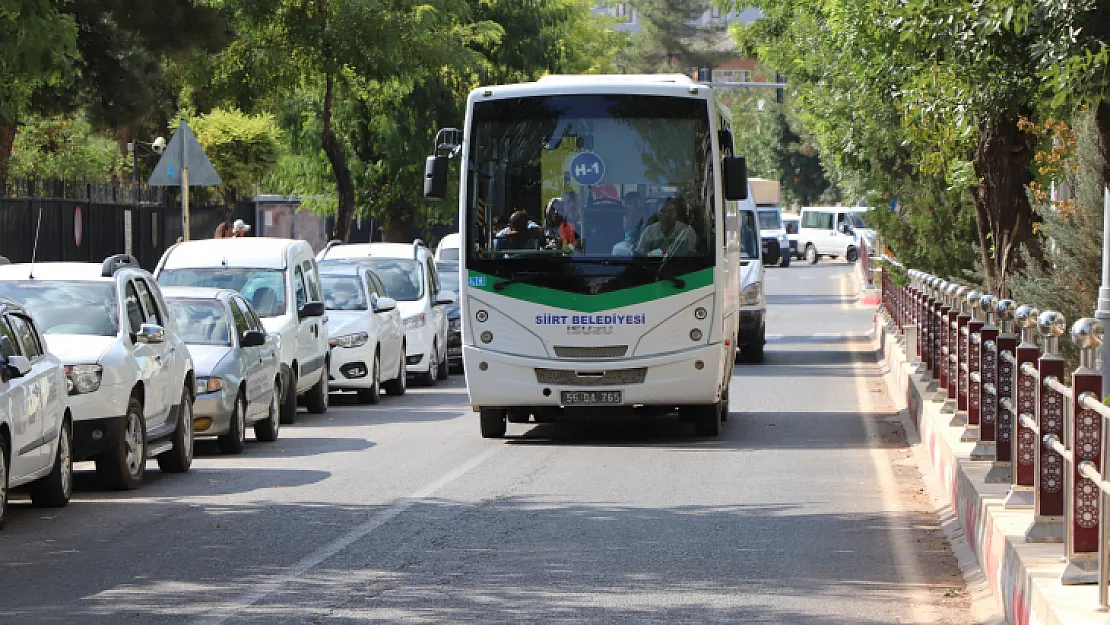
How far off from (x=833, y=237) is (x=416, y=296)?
64872mm

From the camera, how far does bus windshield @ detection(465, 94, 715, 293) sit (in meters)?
17.0

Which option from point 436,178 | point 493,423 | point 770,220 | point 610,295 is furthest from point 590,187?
point 770,220

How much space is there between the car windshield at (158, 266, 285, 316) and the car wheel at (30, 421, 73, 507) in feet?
27.5

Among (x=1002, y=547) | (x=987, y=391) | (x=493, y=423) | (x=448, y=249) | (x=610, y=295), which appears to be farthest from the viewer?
(x=448, y=249)

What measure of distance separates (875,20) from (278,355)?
22.3 feet

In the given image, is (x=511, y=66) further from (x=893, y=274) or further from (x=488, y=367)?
(x=488, y=367)

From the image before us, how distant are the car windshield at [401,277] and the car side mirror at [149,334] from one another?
1223cm

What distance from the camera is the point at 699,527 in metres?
11.5

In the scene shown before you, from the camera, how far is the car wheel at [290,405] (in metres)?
19.8

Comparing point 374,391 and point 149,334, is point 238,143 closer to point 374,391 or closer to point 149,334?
point 374,391

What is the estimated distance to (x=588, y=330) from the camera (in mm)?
16969

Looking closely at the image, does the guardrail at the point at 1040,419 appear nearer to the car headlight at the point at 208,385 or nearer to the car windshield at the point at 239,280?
the car headlight at the point at 208,385

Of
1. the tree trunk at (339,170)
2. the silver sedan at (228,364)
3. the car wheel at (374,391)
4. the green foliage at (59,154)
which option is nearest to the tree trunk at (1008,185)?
the car wheel at (374,391)

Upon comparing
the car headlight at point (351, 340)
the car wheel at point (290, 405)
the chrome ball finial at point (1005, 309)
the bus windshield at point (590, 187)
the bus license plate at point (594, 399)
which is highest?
the bus windshield at point (590, 187)
